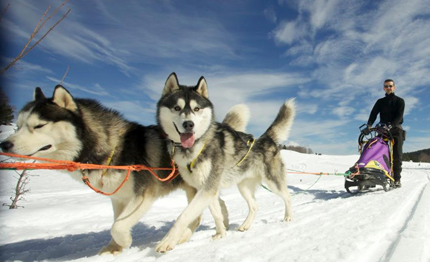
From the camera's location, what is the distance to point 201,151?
246 cm

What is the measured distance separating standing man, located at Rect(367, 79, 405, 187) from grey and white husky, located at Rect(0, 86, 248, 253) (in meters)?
5.14

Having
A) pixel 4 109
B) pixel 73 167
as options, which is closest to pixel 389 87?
pixel 73 167

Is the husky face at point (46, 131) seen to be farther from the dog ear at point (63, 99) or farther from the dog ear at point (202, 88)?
the dog ear at point (202, 88)

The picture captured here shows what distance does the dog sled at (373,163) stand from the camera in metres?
4.90

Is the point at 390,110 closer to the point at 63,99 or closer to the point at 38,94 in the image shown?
the point at 63,99

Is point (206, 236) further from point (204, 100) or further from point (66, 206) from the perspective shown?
point (66, 206)

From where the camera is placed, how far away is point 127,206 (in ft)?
7.13

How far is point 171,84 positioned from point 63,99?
981 millimetres

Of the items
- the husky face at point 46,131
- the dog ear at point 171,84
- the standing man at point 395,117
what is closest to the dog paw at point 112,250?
the husky face at point 46,131

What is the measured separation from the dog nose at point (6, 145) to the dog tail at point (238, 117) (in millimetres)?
2493

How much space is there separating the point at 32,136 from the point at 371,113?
21.2 ft

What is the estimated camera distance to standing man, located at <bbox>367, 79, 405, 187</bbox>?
5550 millimetres

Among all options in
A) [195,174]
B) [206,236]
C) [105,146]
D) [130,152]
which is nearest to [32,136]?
[105,146]

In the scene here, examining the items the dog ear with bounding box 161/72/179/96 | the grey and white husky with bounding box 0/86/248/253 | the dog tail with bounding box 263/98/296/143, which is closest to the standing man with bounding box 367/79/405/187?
the dog tail with bounding box 263/98/296/143
